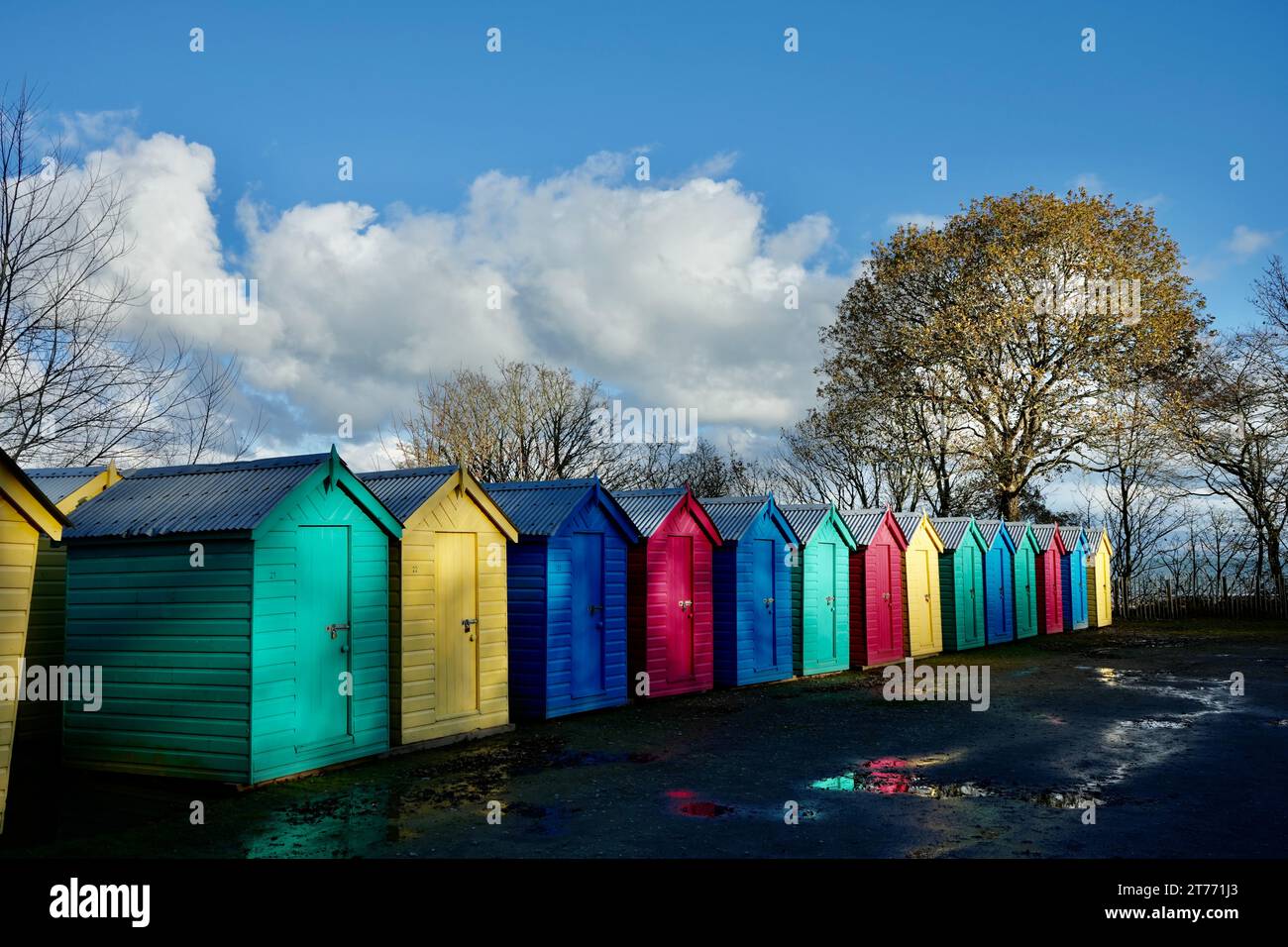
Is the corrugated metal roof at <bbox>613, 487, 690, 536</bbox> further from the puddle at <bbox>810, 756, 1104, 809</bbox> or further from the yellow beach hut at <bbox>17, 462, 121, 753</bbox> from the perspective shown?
the yellow beach hut at <bbox>17, 462, 121, 753</bbox>

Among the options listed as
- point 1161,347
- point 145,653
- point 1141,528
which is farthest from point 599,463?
point 145,653

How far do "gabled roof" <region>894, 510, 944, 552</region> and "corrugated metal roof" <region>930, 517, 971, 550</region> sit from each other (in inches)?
19.4

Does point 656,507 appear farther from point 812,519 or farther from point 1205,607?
point 1205,607

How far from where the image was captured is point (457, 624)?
1235cm

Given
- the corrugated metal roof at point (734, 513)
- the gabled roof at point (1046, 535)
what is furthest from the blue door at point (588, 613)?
the gabled roof at point (1046, 535)

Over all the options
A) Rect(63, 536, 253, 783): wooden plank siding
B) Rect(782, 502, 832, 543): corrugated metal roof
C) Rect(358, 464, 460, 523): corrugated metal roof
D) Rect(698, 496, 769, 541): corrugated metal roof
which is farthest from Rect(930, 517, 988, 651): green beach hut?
Rect(63, 536, 253, 783): wooden plank siding

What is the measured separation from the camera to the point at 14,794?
946 centimetres

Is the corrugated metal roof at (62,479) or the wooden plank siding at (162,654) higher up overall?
the corrugated metal roof at (62,479)

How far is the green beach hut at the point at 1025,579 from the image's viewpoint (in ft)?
93.1

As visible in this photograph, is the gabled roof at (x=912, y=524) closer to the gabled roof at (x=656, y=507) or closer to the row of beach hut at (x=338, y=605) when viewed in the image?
the row of beach hut at (x=338, y=605)

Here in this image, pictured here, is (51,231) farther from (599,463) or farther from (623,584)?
(599,463)

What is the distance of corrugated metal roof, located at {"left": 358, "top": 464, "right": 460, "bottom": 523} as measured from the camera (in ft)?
38.6

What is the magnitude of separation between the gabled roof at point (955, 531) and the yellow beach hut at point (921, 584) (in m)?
0.30
